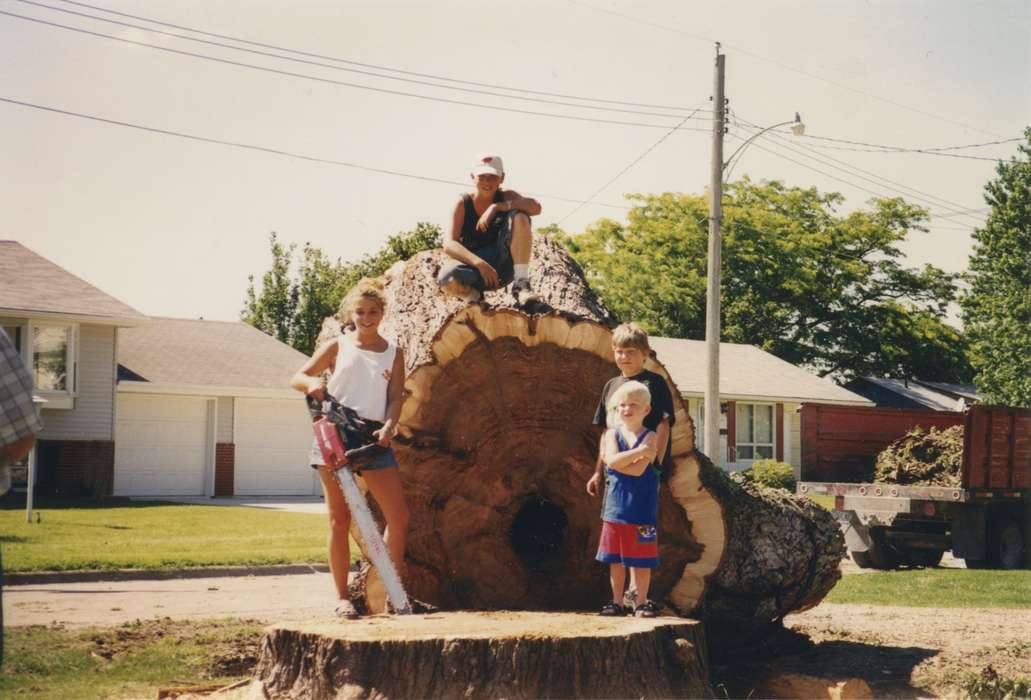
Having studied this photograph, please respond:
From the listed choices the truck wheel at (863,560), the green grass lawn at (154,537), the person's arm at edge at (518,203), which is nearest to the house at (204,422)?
the green grass lawn at (154,537)

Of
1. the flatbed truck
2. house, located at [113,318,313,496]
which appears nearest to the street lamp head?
the flatbed truck

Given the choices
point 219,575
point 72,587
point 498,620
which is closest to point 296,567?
point 219,575

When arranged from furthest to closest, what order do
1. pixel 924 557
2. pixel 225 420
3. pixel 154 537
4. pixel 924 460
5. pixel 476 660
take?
pixel 225 420, pixel 154 537, pixel 924 460, pixel 924 557, pixel 476 660

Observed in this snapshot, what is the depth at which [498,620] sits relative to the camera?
484cm

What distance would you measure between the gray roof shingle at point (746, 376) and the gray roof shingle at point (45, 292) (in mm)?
14221

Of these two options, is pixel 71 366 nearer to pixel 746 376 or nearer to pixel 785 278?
pixel 746 376

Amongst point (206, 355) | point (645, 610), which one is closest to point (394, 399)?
point (645, 610)

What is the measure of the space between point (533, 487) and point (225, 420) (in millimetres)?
21199

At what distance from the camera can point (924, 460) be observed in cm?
1388

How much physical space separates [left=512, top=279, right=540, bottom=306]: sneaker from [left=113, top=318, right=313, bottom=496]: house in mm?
20252

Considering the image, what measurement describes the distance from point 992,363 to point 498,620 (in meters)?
33.3

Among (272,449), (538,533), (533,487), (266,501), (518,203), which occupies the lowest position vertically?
(266,501)

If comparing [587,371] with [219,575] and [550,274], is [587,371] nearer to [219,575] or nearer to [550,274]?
[550,274]

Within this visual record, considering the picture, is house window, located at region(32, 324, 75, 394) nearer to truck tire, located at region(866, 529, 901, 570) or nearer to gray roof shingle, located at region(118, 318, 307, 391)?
gray roof shingle, located at region(118, 318, 307, 391)
